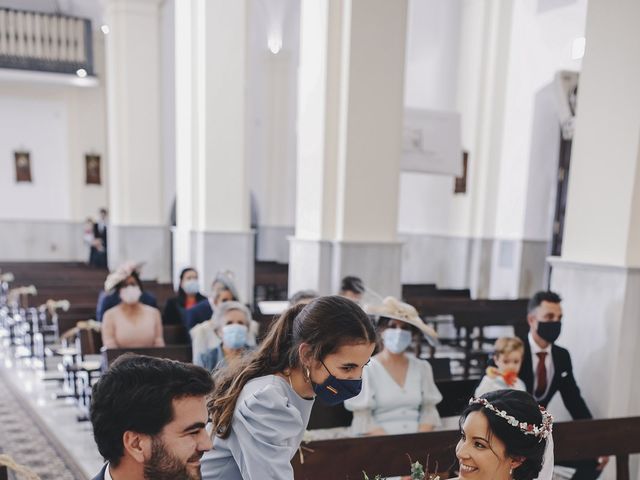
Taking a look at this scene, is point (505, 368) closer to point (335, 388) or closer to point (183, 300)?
point (335, 388)

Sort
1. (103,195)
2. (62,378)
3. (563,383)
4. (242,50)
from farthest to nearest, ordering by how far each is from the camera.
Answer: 1. (103,195)
2. (242,50)
3. (62,378)
4. (563,383)

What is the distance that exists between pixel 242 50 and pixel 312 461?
6388 mm

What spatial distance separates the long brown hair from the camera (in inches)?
64.4

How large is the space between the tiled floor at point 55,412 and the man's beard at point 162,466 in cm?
232

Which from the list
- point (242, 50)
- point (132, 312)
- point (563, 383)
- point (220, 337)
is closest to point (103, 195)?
point (242, 50)

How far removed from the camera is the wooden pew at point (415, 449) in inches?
98.7

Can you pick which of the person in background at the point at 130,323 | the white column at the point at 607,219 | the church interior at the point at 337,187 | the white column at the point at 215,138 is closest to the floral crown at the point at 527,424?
the church interior at the point at 337,187

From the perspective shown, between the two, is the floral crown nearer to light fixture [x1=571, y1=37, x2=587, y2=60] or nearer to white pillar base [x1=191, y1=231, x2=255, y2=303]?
white pillar base [x1=191, y1=231, x2=255, y2=303]

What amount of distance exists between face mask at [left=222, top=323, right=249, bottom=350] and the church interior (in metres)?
0.71

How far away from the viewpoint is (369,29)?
5.15 metres

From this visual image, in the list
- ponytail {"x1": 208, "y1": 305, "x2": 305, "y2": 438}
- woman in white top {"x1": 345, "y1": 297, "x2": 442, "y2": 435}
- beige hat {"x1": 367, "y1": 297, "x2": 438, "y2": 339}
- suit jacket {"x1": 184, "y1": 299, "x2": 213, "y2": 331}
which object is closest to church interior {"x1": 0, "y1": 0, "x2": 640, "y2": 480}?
suit jacket {"x1": 184, "y1": 299, "x2": 213, "y2": 331}

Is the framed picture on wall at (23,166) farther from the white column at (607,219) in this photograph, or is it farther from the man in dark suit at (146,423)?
the man in dark suit at (146,423)

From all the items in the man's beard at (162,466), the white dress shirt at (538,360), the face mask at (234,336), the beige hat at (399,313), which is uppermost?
the man's beard at (162,466)

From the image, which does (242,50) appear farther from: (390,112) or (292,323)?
(292,323)
